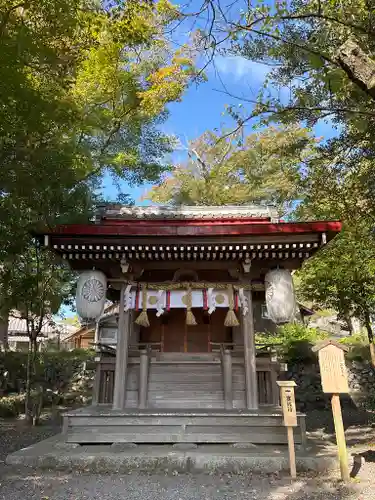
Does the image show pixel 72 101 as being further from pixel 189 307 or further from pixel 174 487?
pixel 174 487

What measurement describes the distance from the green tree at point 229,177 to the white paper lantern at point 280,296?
13086mm

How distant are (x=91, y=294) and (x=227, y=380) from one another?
11.7 ft

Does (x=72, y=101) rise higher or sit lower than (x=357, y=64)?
higher

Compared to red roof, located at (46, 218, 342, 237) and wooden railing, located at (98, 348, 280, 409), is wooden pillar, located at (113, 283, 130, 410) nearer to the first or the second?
wooden railing, located at (98, 348, 280, 409)

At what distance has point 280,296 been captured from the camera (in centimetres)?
841

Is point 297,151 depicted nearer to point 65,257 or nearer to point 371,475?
point 65,257

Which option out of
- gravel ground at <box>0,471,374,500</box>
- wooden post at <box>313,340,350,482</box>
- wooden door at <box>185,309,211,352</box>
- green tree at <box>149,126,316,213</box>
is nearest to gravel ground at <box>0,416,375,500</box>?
gravel ground at <box>0,471,374,500</box>

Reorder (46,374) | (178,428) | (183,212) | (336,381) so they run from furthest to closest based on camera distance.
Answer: (46,374), (183,212), (178,428), (336,381)

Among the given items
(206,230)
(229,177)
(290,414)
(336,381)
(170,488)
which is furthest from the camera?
(229,177)

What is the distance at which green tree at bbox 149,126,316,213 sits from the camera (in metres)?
21.8

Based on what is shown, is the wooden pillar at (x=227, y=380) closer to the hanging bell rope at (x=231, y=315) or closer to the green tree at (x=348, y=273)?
the hanging bell rope at (x=231, y=315)

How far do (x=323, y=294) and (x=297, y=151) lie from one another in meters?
5.08

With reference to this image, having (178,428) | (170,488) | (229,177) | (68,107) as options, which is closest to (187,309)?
(178,428)

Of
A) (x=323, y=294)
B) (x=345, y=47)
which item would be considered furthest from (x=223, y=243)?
(x=323, y=294)
